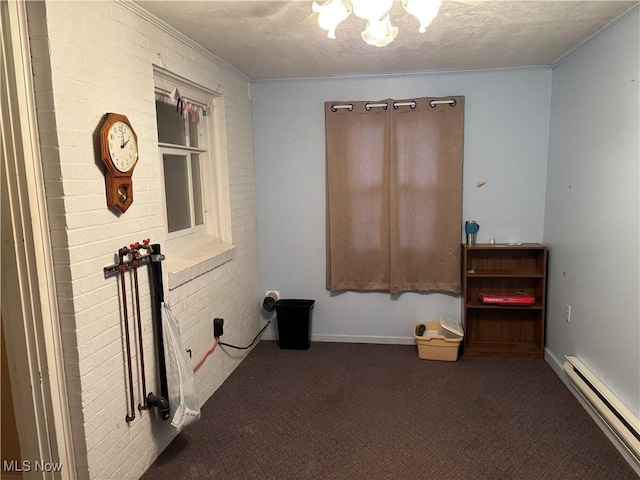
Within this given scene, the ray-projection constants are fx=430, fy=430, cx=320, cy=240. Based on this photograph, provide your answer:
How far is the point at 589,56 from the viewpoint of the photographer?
2.65m

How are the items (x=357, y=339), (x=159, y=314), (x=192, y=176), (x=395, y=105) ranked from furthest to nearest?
(x=357, y=339) < (x=395, y=105) < (x=192, y=176) < (x=159, y=314)

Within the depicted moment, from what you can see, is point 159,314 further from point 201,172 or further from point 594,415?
point 594,415

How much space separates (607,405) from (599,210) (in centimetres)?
108

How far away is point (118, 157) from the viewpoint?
6.02 feet

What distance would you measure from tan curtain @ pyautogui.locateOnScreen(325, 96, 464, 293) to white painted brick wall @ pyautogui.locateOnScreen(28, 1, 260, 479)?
1.44 m

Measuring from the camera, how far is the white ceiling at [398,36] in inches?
82.7

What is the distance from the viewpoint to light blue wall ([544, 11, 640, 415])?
2.17 meters

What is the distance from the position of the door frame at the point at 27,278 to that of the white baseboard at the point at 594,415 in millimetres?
2547

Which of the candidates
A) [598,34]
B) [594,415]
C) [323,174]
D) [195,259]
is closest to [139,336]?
[195,259]

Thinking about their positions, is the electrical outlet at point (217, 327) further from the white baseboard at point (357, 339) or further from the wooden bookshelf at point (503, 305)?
the wooden bookshelf at point (503, 305)

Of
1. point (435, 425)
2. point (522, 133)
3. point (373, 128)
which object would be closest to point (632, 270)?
point (435, 425)

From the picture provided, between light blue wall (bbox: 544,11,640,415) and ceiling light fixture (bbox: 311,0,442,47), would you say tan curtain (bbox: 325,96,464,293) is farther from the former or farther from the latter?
ceiling light fixture (bbox: 311,0,442,47)

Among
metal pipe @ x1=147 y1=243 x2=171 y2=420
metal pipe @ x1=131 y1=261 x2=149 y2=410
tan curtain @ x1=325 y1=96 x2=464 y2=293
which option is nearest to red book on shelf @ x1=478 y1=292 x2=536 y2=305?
tan curtain @ x1=325 y1=96 x2=464 y2=293

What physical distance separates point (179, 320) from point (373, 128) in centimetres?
209
